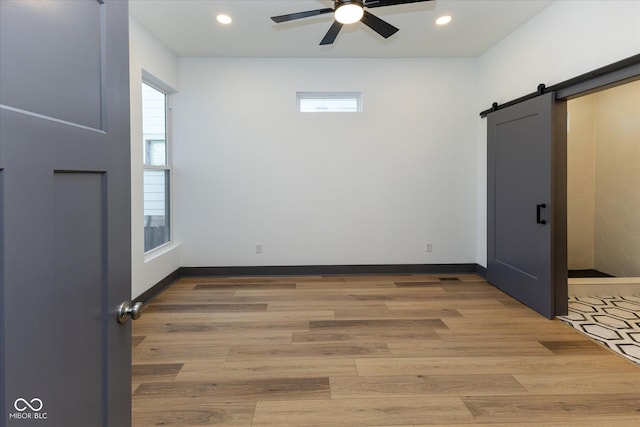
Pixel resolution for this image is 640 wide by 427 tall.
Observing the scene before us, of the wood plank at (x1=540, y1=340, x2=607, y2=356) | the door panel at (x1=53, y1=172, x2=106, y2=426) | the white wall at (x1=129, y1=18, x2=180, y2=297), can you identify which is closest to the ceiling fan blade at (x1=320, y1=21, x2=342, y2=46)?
the white wall at (x1=129, y1=18, x2=180, y2=297)

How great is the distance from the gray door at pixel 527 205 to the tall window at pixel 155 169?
3.76 metres

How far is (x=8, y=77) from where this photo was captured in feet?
2.16

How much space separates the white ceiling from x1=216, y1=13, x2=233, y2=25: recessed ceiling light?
47mm

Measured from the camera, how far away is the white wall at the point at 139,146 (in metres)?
3.28

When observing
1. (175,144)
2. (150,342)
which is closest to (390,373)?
(150,342)

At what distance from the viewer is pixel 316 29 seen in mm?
3590

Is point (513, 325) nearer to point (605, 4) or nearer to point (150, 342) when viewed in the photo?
point (605, 4)

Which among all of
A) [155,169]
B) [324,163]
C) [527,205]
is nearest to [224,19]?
[155,169]

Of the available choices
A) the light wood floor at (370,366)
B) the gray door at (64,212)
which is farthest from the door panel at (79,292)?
the light wood floor at (370,366)

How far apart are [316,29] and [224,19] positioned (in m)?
0.90

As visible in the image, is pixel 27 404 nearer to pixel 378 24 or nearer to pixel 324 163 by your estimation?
pixel 378 24

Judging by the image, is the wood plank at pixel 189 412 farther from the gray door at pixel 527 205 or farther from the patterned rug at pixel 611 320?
the gray door at pixel 527 205

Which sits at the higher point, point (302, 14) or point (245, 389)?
point (302, 14)

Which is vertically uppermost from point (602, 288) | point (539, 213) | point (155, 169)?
point (155, 169)
